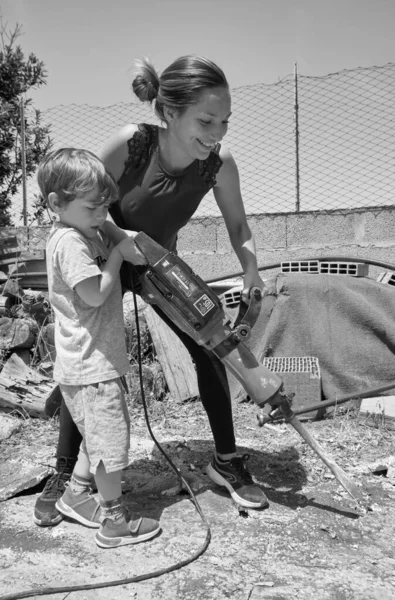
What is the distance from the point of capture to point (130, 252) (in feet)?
6.12

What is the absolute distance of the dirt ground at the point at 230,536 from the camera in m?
1.64

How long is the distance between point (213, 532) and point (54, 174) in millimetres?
1383

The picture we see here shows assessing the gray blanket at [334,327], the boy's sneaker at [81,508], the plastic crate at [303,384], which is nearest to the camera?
the boy's sneaker at [81,508]

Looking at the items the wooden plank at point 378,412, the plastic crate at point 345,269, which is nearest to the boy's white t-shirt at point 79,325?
the wooden plank at point 378,412

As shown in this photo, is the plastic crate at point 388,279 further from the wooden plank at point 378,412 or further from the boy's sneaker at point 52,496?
the boy's sneaker at point 52,496

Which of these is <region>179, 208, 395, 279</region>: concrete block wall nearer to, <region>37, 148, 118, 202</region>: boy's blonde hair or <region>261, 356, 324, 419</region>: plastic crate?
<region>261, 356, 324, 419</region>: plastic crate

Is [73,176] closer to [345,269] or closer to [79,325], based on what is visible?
[79,325]

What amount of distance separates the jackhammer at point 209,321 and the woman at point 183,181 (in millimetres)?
144

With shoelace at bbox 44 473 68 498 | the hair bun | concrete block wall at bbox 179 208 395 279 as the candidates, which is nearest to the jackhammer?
the hair bun

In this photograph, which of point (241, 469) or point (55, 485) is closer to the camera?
point (55, 485)

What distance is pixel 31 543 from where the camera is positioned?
1927 mm

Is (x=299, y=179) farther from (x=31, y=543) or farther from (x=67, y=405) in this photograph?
(x=31, y=543)

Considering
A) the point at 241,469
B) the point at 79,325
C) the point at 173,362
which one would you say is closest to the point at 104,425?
the point at 79,325

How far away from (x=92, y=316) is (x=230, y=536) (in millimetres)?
929
